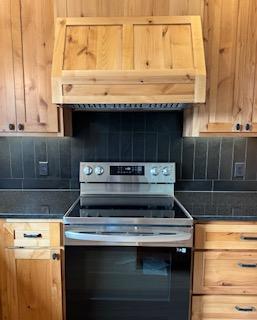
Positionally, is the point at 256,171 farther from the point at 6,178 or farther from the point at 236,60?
the point at 6,178

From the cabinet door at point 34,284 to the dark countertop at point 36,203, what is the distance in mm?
204

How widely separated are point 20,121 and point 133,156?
82 centimetres

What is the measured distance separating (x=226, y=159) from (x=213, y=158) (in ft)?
0.32

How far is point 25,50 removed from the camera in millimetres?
1674

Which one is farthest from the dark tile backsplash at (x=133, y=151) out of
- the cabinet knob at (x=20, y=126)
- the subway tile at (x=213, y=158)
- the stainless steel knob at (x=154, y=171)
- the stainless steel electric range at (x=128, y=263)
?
the stainless steel electric range at (x=128, y=263)

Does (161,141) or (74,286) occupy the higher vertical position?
(161,141)

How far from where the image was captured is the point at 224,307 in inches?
61.2

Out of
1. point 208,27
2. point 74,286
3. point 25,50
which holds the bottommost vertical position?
point 74,286

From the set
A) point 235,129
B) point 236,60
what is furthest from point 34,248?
point 236,60

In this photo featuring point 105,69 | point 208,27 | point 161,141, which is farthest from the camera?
point 161,141

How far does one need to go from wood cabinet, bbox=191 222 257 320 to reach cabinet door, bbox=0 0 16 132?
1.33m

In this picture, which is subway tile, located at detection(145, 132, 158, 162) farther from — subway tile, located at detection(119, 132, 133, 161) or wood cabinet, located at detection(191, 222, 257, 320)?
wood cabinet, located at detection(191, 222, 257, 320)

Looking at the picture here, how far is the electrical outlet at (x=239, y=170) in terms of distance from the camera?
2.04m

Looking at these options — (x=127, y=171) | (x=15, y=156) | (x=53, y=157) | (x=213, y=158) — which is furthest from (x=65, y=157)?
(x=213, y=158)
